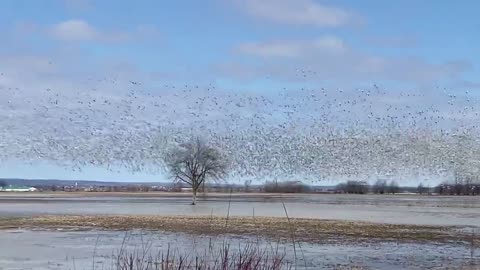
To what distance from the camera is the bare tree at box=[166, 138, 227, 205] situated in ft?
259

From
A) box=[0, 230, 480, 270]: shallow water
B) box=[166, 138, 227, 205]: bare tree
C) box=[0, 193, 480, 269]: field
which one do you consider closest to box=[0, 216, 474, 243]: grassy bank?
box=[0, 193, 480, 269]: field

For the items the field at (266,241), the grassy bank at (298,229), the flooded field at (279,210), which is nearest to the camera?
the field at (266,241)

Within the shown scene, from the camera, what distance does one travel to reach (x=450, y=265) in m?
19.0

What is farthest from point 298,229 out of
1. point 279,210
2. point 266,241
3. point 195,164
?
point 195,164

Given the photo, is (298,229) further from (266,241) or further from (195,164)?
(195,164)

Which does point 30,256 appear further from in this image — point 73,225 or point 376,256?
point 73,225

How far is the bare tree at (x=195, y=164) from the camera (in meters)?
79.1

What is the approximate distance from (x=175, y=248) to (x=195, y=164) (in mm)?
59803

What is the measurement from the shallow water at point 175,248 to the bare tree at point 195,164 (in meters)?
48.7

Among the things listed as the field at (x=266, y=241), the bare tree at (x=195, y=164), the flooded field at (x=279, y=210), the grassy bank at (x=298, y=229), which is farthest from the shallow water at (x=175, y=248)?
the bare tree at (x=195, y=164)

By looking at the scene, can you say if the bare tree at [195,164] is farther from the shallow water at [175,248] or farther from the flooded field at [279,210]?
the shallow water at [175,248]

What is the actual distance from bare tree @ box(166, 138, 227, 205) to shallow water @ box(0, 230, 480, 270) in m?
48.7

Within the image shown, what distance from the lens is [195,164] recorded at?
79.9 metres

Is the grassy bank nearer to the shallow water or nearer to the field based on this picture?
the field
